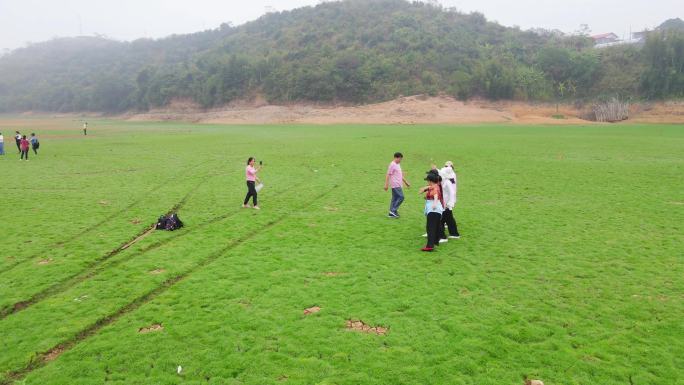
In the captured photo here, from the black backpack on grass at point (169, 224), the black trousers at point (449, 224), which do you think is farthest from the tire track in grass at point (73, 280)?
the black trousers at point (449, 224)

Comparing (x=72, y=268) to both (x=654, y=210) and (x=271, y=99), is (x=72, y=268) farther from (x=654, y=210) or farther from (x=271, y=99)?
(x=271, y=99)

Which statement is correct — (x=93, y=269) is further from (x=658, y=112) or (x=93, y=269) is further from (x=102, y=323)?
(x=658, y=112)

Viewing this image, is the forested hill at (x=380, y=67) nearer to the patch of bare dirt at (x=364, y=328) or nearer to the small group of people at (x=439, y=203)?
the small group of people at (x=439, y=203)

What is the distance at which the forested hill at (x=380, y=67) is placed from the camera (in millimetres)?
78188

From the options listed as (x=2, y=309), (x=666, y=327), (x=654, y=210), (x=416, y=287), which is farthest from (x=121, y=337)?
(x=654, y=210)

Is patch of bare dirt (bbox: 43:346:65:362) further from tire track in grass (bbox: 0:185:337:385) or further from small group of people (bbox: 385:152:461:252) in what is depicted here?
small group of people (bbox: 385:152:461:252)

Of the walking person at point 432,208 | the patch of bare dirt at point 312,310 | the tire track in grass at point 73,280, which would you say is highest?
the walking person at point 432,208

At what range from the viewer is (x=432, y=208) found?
1091 centimetres

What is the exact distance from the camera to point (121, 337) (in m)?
7.36

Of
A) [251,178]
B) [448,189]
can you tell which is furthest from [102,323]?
[448,189]

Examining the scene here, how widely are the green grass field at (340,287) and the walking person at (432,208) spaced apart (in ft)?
1.48

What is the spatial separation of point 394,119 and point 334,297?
209 feet

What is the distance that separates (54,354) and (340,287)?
510 cm

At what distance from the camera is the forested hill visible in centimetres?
7819
